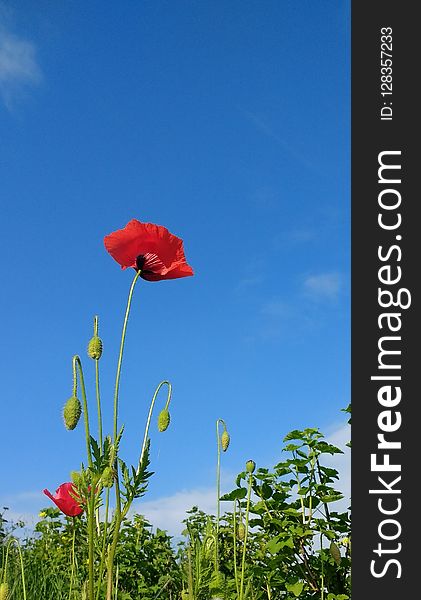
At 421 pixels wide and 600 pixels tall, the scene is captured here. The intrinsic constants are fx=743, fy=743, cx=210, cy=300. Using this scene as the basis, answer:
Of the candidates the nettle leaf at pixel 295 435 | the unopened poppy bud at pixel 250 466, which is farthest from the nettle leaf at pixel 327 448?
the unopened poppy bud at pixel 250 466

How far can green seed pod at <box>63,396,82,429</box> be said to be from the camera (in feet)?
6.40

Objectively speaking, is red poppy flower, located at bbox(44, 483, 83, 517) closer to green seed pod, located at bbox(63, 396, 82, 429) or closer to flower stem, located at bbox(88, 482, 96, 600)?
green seed pod, located at bbox(63, 396, 82, 429)

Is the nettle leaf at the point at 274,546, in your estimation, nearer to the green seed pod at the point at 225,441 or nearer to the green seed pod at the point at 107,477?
the green seed pod at the point at 225,441

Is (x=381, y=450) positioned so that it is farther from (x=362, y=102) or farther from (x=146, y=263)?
(x=362, y=102)

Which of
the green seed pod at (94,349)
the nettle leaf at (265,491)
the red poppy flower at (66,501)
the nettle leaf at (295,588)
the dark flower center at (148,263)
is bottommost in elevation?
the nettle leaf at (295,588)

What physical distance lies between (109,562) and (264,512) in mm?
1945

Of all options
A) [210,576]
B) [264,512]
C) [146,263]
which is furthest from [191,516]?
[146,263]

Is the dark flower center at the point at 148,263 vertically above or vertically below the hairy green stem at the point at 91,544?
above

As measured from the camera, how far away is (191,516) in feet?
16.6

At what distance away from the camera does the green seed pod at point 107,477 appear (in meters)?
1.81

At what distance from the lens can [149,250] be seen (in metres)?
2.18

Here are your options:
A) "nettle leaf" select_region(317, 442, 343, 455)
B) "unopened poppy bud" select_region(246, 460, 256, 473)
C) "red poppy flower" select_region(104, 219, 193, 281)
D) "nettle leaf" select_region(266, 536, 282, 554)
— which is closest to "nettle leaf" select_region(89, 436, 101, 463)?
"red poppy flower" select_region(104, 219, 193, 281)

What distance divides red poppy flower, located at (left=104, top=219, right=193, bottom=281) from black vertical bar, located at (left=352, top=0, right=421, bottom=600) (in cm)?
71

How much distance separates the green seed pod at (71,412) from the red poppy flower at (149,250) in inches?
17.4
